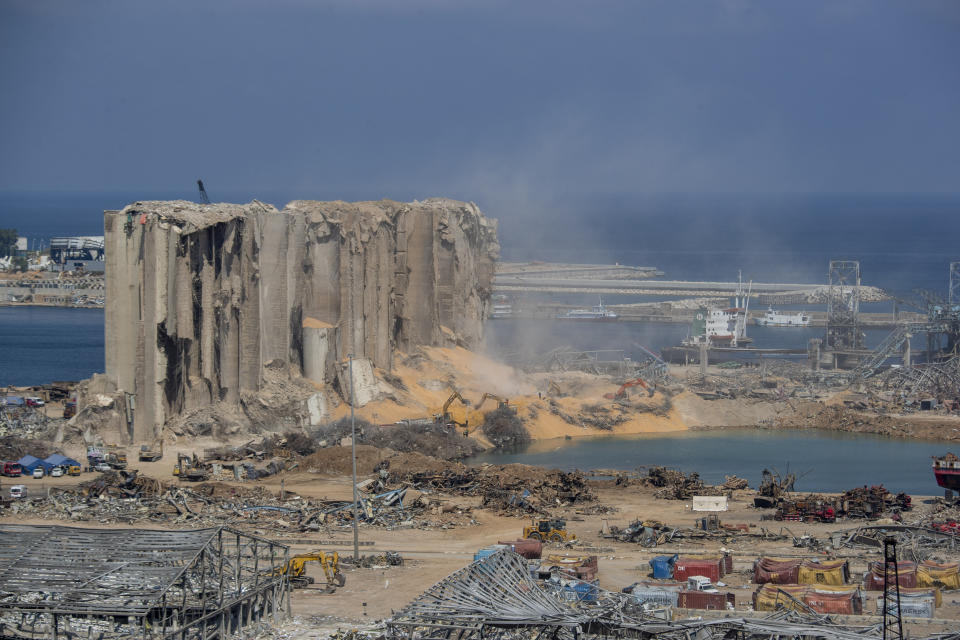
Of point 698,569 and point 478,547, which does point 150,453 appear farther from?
point 698,569

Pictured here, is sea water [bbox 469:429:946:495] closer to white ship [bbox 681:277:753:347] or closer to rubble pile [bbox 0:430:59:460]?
rubble pile [bbox 0:430:59:460]

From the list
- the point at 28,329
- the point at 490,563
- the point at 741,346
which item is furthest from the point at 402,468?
the point at 28,329

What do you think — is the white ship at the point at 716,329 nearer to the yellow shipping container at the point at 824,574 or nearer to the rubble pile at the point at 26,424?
the rubble pile at the point at 26,424

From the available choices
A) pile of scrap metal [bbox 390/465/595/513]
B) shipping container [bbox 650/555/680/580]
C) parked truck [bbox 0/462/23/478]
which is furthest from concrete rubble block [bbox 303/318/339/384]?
shipping container [bbox 650/555/680/580]

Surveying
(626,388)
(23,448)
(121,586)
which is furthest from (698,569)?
(626,388)

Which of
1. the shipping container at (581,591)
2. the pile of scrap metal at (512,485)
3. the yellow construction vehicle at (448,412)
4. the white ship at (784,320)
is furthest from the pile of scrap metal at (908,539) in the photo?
the white ship at (784,320)

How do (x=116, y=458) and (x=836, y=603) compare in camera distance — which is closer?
(x=836, y=603)

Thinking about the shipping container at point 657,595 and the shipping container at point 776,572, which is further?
the shipping container at point 776,572
